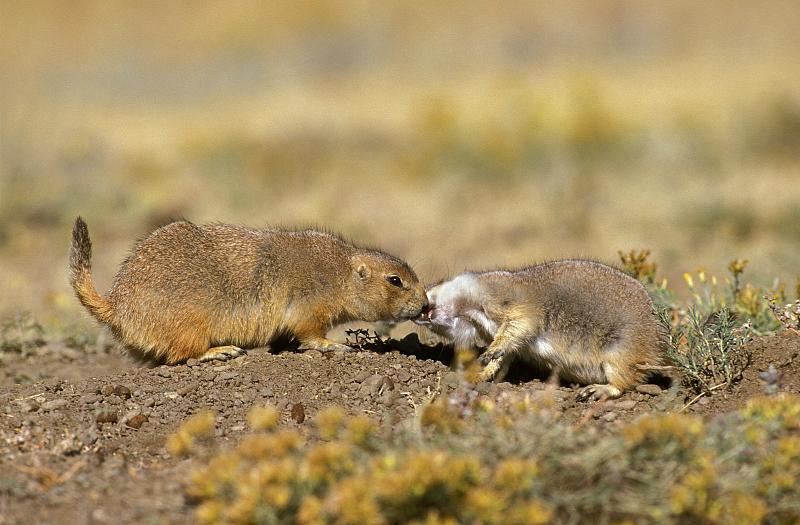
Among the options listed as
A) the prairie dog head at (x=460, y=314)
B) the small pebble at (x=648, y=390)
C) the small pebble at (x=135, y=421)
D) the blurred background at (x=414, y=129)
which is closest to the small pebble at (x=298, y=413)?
the small pebble at (x=135, y=421)

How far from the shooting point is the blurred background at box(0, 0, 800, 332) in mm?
13211

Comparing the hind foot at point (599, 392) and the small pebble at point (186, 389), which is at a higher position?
the small pebble at point (186, 389)

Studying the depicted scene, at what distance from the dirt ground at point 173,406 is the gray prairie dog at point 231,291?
8.2 inches

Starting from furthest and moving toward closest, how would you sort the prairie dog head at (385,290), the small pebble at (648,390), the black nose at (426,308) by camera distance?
the prairie dog head at (385,290) → the black nose at (426,308) → the small pebble at (648,390)

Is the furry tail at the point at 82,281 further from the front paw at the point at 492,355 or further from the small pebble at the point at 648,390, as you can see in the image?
the small pebble at the point at 648,390

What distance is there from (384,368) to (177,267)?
158 centimetres

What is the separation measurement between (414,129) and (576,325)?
63.9 feet

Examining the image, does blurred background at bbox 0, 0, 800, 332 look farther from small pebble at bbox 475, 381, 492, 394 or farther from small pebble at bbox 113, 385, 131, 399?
small pebble at bbox 475, 381, 492, 394

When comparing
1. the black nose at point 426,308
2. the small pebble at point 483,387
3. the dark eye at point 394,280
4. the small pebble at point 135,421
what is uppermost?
the dark eye at point 394,280

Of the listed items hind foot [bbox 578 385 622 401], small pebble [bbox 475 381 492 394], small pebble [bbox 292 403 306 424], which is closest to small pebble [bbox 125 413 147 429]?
small pebble [bbox 292 403 306 424]

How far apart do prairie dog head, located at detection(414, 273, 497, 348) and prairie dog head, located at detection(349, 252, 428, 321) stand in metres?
0.14

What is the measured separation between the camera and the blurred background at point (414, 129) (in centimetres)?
1321

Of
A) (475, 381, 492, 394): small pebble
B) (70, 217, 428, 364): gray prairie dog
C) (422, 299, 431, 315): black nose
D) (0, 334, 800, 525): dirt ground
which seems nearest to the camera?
(0, 334, 800, 525): dirt ground

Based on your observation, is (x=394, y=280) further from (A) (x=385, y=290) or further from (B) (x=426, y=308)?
(B) (x=426, y=308)
